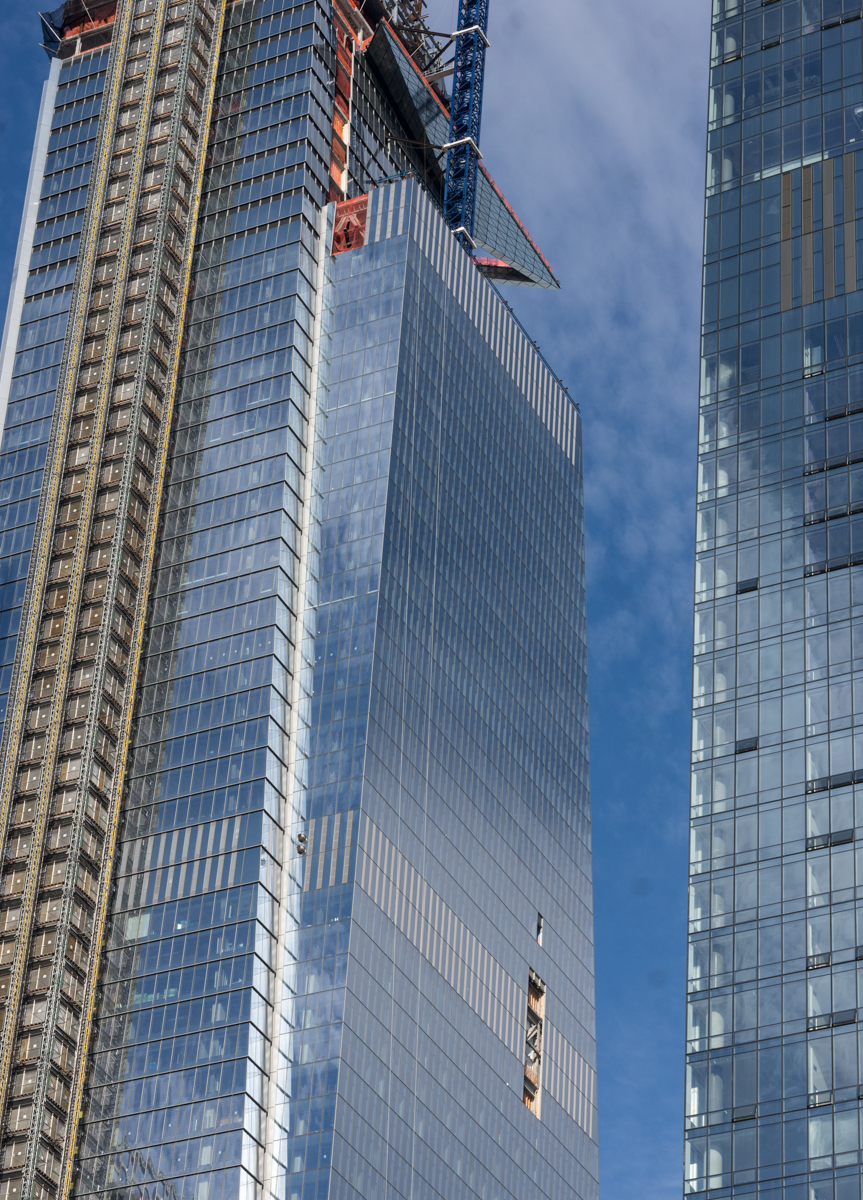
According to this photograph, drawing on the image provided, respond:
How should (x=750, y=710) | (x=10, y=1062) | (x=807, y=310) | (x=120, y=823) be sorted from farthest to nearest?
(x=120, y=823) → (x=10, y=1062) → (x=807, y=310) → (x=750, y=710)

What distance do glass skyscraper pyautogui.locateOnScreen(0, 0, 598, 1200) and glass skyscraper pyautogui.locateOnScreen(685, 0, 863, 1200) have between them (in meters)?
37.9

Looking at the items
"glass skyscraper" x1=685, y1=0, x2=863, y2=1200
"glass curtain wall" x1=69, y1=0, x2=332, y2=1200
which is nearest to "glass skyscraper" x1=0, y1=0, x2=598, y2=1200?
"glass curtain wall" x1=69, y1=0, x2=332, y2=1200

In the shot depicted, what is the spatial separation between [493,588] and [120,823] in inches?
1797

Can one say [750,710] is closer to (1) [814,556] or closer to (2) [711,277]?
(1) [814,556]

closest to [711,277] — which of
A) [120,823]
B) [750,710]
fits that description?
[750,710]

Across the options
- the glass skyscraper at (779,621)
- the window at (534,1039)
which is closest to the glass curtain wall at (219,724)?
the window at (534,1039)

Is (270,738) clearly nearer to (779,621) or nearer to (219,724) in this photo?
(219,724)

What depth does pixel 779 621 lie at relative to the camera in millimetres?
133000

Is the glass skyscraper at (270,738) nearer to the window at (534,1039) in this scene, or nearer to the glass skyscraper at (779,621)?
the window at (534,1039)

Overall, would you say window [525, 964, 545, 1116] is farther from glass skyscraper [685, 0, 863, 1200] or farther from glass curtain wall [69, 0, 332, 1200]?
glass skyscraper [685, 0, 863, 1200]

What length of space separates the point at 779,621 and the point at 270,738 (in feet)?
157

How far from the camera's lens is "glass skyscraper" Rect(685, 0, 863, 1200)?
116m

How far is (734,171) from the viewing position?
15725cm

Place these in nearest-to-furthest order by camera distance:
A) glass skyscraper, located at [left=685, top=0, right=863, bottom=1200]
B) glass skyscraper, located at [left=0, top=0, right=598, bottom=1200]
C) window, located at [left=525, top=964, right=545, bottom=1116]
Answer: glass skyscraper, located at [left=685, top=0, right=863, bottom=1200], glass skyscraper, located at [left=0, top=0, right=598, bottom=1200], window, located at [left=525, top=964, right=545, bottom=1116]
